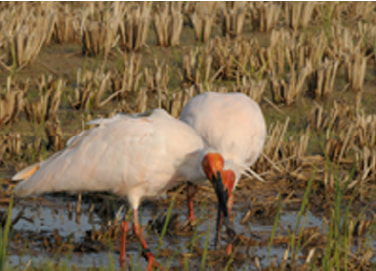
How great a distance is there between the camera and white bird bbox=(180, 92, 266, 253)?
5.18 m

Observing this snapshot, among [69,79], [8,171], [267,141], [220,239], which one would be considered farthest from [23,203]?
[69,79]

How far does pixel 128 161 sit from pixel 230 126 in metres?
0.88

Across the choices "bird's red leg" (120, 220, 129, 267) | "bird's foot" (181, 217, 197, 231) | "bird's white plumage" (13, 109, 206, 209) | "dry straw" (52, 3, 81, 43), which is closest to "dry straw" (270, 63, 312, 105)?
"dry straw" (52, 3, 81, 43)

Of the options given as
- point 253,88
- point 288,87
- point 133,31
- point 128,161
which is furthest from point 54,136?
point 133,31

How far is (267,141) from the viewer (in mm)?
6469

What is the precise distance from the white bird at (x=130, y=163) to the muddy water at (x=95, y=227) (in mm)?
208

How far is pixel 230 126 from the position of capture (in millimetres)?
5258

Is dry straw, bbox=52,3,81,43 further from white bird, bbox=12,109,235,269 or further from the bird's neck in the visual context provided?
the bird's neck

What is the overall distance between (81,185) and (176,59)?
A: 4.18 meters

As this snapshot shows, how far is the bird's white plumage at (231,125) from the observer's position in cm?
518

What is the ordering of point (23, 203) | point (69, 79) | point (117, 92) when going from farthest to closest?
point (69, 79)
point (117, 92)
point (23, 203)

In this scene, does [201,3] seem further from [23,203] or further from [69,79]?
[23,203]

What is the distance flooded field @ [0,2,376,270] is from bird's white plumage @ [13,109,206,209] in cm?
26

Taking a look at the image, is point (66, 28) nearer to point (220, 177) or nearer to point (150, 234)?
point (150, 234)
